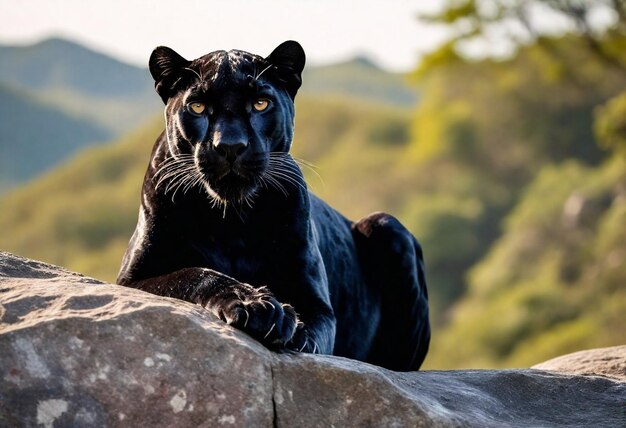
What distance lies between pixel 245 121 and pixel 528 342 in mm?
39561

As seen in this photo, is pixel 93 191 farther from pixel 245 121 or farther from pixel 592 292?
pixel 245 121

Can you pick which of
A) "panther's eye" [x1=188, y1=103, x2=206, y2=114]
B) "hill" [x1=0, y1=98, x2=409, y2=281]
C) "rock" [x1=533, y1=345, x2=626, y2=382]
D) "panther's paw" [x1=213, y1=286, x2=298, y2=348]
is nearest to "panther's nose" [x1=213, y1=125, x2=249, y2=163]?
"panther's eye" [x1=188, y1=103, x2=206, y2=114]

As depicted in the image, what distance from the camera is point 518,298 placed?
47.7 meters

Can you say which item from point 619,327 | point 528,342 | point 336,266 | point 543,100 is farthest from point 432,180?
point 336,266

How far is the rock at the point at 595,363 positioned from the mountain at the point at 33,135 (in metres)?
58.7

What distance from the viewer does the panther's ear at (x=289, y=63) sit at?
25.5ft

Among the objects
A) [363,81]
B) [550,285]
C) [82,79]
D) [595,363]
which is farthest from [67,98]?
[595,363]

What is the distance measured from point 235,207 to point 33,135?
213 ft

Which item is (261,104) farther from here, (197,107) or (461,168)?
(461,168)

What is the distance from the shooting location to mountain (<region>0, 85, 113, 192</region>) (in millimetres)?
67188

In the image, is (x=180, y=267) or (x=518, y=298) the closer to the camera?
(x=180, y=267)

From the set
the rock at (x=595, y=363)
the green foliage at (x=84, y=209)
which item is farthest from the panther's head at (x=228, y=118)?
the green foliage at (x=84, y=209)

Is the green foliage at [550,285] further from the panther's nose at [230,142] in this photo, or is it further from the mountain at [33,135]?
the panther's nose at [230,142]

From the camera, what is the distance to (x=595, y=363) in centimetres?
878
